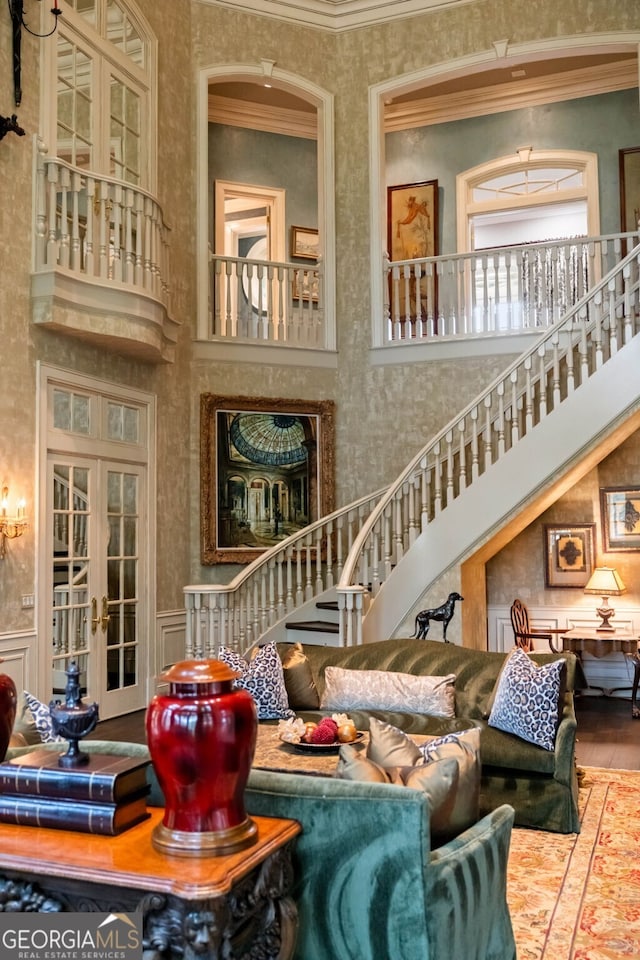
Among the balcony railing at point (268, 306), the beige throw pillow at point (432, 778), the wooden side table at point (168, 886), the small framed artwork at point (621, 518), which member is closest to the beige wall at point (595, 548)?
the small framed artwork at point (621, 518)

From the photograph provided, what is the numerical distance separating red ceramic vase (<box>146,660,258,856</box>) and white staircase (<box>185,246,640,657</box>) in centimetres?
531

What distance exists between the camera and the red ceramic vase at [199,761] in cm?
196

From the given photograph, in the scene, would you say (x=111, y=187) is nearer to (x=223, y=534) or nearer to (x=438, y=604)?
(x=223, y=534)

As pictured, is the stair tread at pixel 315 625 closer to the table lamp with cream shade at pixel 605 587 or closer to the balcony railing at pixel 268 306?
the table lamp with cream shade at pixel 605 587

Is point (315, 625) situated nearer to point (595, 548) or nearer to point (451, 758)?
point (595, 548)

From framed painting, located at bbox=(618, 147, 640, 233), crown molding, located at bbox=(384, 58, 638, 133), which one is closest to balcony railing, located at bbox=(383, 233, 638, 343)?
framed painting, located at bbox=(618, 147, 640, 233)

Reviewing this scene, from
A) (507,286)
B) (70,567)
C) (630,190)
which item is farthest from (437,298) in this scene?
(70,567)

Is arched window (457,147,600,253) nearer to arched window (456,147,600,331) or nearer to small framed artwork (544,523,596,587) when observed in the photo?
arched window (456,147,600,331)

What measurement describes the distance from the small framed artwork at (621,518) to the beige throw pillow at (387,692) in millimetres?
4186

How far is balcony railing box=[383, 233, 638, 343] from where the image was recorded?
30.2 ft

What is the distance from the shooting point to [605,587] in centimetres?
841

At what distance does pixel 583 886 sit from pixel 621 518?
18.3ft

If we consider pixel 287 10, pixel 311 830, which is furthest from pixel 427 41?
pixel 311 830

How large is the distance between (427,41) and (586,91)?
2.10m
